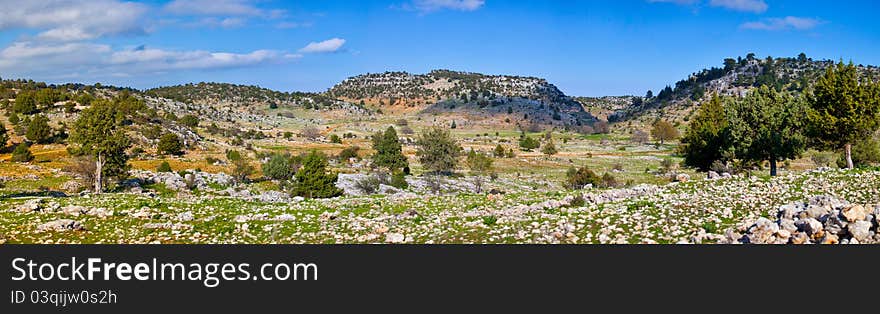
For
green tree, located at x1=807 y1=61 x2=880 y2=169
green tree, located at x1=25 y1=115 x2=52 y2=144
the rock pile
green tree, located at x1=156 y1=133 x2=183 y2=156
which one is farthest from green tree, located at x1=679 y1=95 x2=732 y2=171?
green tree, located at x1=25 y1=115 x2=52 y2=144

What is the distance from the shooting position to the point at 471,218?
19.2m

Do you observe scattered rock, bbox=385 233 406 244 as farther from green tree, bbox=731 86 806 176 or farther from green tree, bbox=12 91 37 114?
green tree, bbox=12 91 37 114

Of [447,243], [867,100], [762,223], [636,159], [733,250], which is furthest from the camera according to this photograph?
[636,159]

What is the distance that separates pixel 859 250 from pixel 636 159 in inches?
3749

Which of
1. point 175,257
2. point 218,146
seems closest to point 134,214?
point 175,257

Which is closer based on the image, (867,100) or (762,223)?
(762,223)

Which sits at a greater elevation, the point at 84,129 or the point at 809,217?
the point at 84,129

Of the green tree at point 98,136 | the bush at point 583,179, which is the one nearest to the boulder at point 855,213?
the green tree at point 98,136

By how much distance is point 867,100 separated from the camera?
102ft

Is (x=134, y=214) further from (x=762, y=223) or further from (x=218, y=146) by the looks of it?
(x=218, y=146)

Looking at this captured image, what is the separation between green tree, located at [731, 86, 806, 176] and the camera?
37.0 m

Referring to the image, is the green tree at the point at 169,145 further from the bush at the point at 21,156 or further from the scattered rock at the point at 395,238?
the scattered rock at the point at 395,238

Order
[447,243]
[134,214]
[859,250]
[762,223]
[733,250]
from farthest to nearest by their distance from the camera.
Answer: [134,214] < [447,243] < [762,223] < [733,250] < [859,250]

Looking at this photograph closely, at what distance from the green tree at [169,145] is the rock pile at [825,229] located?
78612 millimetres
